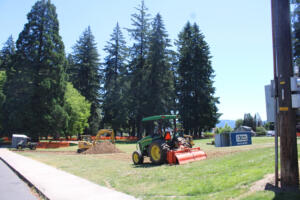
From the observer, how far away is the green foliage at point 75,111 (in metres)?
47.6

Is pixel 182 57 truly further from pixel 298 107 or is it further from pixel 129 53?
pixel 298 107

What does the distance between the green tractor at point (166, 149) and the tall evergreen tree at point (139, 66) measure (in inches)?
1302

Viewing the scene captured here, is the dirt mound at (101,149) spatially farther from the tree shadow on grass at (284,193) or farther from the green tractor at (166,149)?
the tree shadow on grass at (284,193)

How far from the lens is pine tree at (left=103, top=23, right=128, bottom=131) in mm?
51281

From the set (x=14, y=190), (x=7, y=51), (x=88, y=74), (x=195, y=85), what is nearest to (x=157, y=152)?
(x=14, y=190)

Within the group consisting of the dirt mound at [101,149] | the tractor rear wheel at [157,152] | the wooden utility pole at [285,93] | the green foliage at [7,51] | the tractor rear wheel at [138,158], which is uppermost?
the green foliage at [7,51]

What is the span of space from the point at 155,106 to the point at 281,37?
41.4 metres

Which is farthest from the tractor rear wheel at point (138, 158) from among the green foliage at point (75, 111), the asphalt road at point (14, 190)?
the green foliage at point (75, 111)

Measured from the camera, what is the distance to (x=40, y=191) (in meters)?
8.71

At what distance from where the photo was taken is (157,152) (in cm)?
1425

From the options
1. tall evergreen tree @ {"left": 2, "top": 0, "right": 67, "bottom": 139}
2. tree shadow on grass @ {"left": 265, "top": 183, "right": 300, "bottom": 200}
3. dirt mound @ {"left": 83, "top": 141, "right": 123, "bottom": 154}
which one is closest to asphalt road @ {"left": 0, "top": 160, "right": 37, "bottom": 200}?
tree shadow on grass @ {"left": 265, "top": 183, "right": 300, "bottom": 200}

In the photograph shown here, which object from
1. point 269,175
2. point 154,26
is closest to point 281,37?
point 269,175

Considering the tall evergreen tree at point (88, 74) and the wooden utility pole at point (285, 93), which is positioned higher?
the tall evergreen tree at point (88, 74)

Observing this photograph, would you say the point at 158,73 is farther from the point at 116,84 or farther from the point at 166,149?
the point at 166,149
